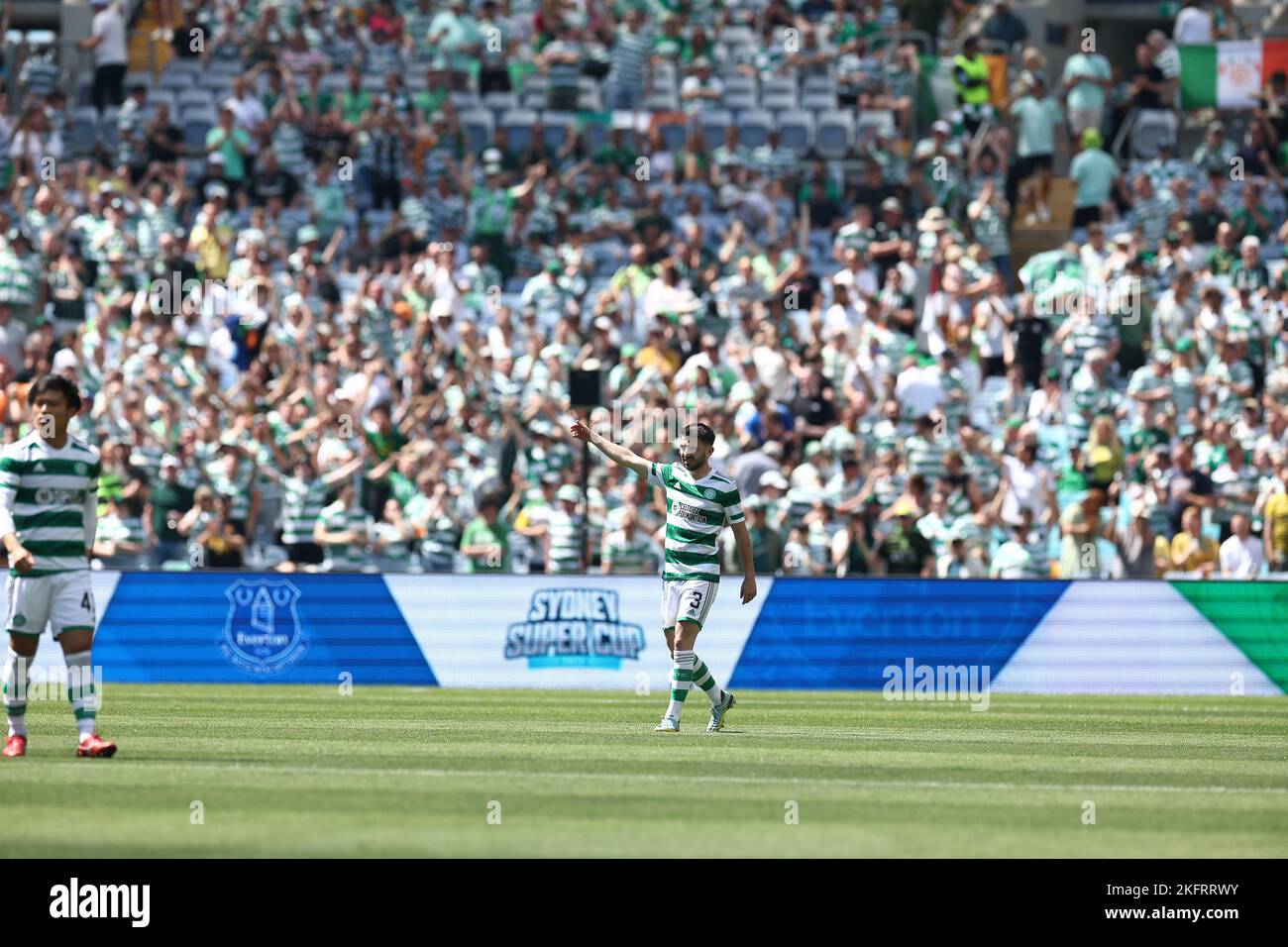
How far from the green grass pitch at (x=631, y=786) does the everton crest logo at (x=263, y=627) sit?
14.3ft

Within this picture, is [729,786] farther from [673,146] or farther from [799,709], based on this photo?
[673,146]

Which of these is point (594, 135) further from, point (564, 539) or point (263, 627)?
point (263, 627)

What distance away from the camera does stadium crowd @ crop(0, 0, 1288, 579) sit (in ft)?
88.6

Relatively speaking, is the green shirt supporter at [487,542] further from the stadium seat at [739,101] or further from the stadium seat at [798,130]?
the stadium seat at [739,101]

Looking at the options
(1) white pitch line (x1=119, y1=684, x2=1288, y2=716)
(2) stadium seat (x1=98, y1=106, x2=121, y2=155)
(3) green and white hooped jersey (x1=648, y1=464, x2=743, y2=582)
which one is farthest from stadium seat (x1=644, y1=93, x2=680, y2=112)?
(3) green and white hooped jersey (x1=648, y1=464, x2=743, y2=582)

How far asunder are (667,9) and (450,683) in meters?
14.9

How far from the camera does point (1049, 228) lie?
34.1 m

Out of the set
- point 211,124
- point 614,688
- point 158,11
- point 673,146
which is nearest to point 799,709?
point 614,688

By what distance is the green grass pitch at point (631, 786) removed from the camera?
10.7 m

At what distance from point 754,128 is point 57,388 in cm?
2157

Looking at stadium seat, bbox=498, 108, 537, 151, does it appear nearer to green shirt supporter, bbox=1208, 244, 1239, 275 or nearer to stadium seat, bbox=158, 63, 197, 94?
stadium seat, bbox=158, 63, 197, 94

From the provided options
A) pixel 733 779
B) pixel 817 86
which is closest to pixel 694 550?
pixel 733 779

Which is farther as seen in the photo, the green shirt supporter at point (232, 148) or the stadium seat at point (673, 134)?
the stadium seat at point (673, 134)

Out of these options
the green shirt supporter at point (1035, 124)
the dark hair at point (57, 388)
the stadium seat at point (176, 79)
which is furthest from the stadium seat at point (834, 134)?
the dark hair at point (57, 388)
